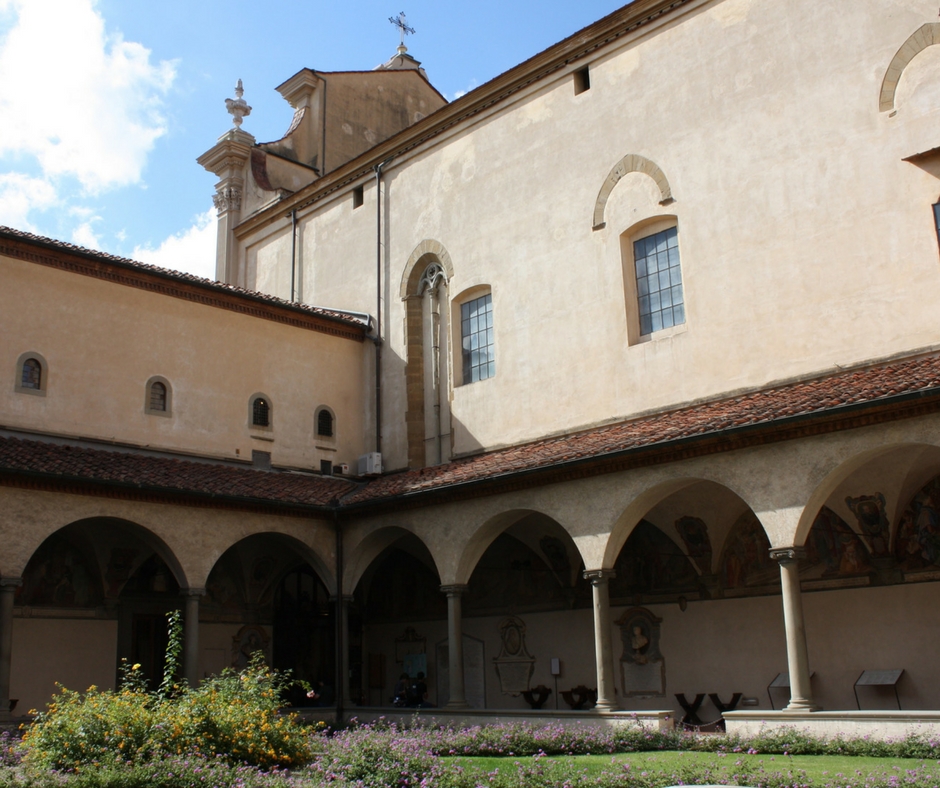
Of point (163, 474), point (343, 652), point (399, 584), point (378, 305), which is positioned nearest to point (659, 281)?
point (378, 305)

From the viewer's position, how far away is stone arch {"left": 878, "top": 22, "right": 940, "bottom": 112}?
14.6 metres

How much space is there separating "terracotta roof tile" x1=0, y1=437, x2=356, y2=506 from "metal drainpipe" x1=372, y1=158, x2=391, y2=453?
1.96 meters

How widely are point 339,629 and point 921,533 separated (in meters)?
9.36

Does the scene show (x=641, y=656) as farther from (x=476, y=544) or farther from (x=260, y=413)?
(x=260, y=413)

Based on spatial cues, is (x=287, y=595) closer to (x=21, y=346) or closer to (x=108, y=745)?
(x=21, y=346)

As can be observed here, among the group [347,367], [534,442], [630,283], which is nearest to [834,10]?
[630,283]

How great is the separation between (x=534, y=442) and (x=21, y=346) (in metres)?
8.53

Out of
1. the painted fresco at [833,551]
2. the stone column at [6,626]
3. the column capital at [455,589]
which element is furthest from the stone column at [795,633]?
the stone column at [6,626]

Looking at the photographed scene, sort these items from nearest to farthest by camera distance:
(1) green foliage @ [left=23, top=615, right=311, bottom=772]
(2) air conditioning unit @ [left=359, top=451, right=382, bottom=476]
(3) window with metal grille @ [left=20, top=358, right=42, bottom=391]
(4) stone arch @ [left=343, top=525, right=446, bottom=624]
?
1. (1) green foliage @ [left=23, top=615, right=311, bottom=772]
2. (3) window with metal grille @ [left=20, top=358, right=42, bottom=391]
3. (4) stone arch @ [left=343, top=525, right=446, bottom=624]
4. (2) air conditioning unit @ [left=359, top=451, right=382, bottom=476]

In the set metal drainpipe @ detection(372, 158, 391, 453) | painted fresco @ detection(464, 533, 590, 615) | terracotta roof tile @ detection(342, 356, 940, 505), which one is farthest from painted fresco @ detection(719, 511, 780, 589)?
metal drainpipe @ detection(372, 158, 391, 453)

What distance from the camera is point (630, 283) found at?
1794cm

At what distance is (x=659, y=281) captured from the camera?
1766cm

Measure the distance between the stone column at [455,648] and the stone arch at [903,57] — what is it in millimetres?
9393

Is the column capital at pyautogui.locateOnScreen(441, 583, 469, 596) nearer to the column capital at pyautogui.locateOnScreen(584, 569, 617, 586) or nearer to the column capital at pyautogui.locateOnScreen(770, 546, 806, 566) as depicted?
the column capital at pyautogui.locateOnScreen(584, 569, 617, 586)
